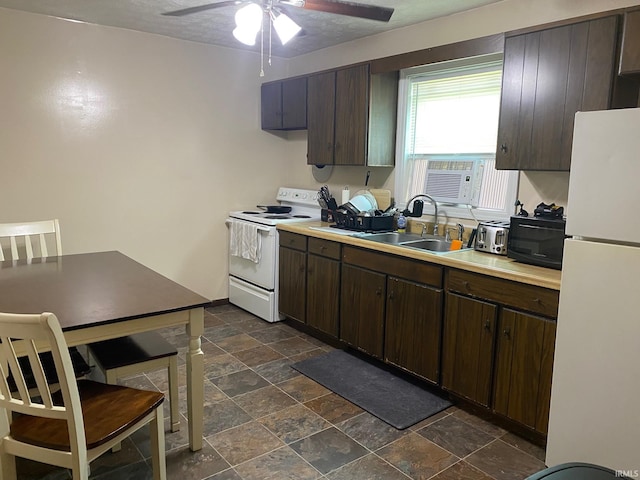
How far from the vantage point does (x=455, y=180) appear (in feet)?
11.1

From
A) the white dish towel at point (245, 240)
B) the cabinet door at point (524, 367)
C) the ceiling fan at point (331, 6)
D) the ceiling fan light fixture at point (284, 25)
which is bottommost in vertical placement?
the cabinet door at point (524, 367)

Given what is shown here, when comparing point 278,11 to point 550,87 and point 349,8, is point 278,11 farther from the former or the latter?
point 550,87

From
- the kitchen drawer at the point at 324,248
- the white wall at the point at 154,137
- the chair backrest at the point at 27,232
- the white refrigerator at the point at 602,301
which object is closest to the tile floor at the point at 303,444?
the white refrigerator at the point at 602,301

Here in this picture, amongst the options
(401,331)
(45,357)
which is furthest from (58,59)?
(401,331)

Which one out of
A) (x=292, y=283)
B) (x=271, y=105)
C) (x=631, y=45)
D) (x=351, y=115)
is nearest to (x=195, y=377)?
(x=292, y=283)

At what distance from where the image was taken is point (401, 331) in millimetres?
2967

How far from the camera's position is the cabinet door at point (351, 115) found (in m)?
3.60

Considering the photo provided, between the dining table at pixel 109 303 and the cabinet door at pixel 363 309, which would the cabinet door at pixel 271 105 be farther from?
the dining table at pixel 109 303

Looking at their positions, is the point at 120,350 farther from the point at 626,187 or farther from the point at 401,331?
the point at 626,187

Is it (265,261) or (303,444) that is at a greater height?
(265,261)

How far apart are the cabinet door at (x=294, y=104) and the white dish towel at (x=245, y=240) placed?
0.99 metres

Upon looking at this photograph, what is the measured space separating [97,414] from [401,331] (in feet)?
5.89

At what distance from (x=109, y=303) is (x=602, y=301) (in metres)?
2.01

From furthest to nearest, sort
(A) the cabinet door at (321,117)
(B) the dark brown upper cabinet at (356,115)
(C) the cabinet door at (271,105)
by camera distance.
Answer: (C) the cabinet door at (271,105)
(A) the cabinet door at (321,117)
(B) the dark brown upper cabinet at (356,115)
